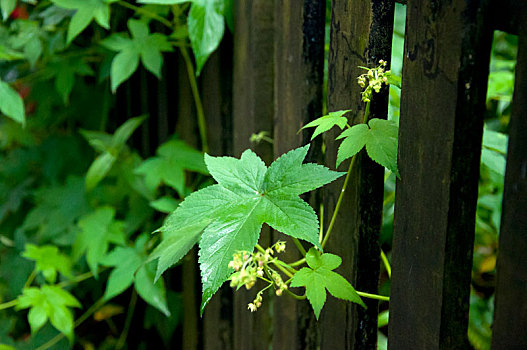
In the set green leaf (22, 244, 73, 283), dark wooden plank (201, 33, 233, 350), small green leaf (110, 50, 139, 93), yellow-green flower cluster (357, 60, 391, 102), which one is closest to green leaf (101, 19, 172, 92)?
small green leaf (110, 50, 139, 93)

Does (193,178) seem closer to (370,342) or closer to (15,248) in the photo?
(15,248)

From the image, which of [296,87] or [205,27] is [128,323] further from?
[296,87]

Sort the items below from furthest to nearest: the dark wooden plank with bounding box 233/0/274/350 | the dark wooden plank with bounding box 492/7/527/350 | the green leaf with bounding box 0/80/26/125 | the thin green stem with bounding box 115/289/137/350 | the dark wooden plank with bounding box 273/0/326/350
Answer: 1. the thin green stem with bounding box 115/289/137/350
2. the green leaf with bounding box 0/80/26/125
3. the dark wooden plank with bounding box 233/0/274/350
4. the dark wooden plank with bounding box 273/0/326/350
5. the dark wooden plank with bounding box 492/7/527/350

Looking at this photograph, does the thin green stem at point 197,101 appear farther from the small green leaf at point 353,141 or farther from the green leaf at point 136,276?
the small green leaf at point 353,141

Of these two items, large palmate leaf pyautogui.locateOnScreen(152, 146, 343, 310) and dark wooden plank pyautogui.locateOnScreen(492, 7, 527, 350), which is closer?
dark wooden plank pyautogui.locateOnScreen(492, 7, 527, 350)

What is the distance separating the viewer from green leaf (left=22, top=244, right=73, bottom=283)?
2006 millimetres

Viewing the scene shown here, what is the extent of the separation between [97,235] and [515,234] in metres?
1.49

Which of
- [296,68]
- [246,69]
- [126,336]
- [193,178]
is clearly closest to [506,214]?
[296,68]

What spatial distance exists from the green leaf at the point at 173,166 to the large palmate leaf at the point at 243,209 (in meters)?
0.71

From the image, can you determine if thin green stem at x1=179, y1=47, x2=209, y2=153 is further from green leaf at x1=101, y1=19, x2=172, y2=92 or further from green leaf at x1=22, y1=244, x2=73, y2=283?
green leaf at x1=22, y1=244, x2=73, y2=283

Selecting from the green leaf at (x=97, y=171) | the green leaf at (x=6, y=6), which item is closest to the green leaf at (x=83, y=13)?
the green leaf at (x=6, y=6)

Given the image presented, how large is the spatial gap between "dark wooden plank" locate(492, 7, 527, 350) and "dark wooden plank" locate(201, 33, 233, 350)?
1037 mm

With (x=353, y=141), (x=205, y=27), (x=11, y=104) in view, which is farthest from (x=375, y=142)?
(x=11, y=104)

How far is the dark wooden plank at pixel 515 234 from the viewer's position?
0.79 m
